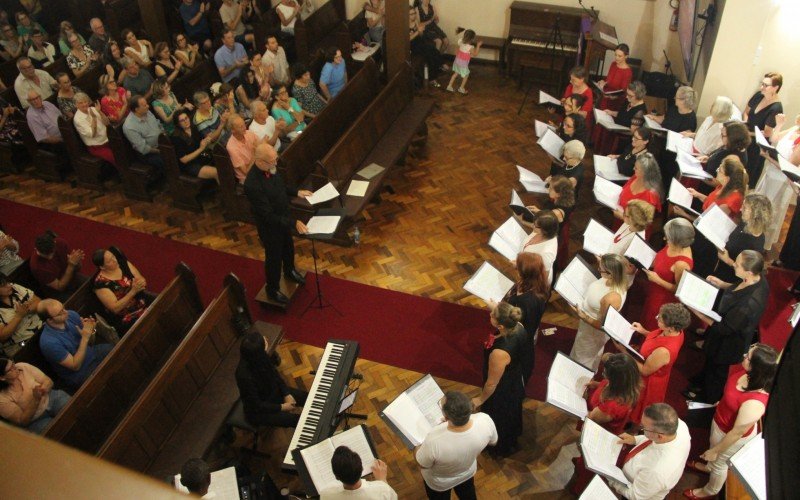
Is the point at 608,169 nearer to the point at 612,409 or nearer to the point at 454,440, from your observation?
the point at 612,409

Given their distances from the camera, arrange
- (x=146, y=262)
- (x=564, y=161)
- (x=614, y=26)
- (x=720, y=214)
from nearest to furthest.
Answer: (x=720, y=214), (x=564, y=161), (x=146, y=262), (x=614, y=26)

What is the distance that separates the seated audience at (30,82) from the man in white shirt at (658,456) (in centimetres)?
697

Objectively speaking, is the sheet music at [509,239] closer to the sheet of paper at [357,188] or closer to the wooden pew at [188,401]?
the sheet of paper at [357,188]

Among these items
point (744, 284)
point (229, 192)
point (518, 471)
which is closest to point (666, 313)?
point (744, 284)

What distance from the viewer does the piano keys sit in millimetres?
3947

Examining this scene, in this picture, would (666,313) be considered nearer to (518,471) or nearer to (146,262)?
(518,471)

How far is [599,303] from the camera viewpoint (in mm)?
4418

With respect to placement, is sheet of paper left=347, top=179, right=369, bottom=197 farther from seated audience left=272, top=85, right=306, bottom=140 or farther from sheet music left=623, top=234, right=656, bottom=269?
sheet music left=623, top=234, right=656, bottom=269

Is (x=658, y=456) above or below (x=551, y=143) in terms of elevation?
below

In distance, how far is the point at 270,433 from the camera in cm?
475

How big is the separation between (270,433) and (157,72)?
5.43 metres

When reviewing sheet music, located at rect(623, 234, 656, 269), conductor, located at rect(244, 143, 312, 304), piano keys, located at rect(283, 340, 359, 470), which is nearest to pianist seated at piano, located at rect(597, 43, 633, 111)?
sheet music, located at rect(623, 234, 656, 269)

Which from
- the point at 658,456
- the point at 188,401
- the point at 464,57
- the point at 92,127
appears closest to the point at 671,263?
the point at 658,456

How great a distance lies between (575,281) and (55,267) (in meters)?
4.28
